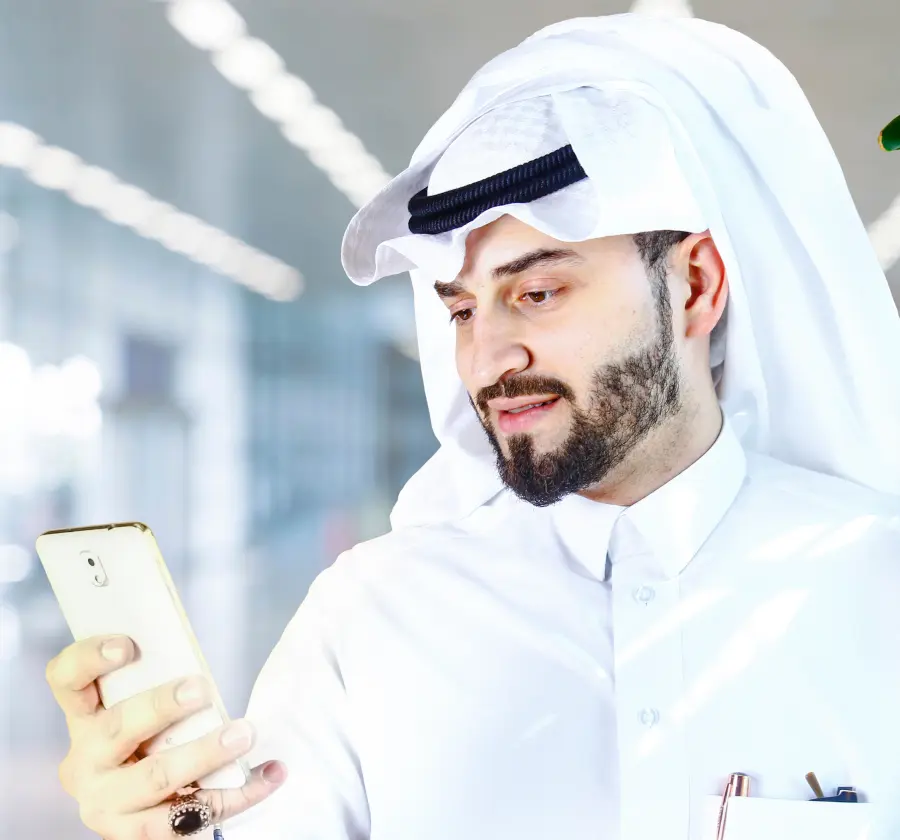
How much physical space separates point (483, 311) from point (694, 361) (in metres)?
0.29

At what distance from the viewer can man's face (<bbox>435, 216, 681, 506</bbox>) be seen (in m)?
1.18

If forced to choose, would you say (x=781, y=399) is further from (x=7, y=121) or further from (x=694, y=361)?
(x=7, y=121)

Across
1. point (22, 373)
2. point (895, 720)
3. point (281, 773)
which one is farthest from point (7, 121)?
point (895, 720)

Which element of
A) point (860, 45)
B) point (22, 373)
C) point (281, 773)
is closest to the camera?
point (281, 773)

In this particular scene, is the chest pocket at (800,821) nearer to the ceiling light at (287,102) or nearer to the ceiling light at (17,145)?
the ceiling light at (287,102)

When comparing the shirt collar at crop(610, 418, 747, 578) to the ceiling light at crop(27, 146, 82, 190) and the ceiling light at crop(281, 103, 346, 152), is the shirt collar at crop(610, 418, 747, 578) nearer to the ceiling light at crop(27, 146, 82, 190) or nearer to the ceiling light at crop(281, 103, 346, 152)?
the ceiling light at crop(281, 103, 346, 152)

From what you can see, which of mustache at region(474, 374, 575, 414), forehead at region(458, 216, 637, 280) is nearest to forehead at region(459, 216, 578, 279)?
forehead at region(458, 216, 637, 280)

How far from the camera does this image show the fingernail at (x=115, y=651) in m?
0.93

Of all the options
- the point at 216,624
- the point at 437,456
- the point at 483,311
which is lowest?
the point at 216,624

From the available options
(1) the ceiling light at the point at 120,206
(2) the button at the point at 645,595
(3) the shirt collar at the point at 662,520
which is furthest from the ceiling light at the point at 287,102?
(2) the button at the point at 645,595

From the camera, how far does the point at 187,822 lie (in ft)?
3.01

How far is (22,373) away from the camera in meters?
2.95

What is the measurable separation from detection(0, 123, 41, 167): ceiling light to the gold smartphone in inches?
95.4

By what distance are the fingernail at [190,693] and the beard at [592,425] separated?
44 cm
